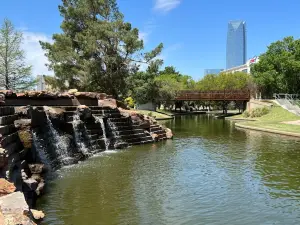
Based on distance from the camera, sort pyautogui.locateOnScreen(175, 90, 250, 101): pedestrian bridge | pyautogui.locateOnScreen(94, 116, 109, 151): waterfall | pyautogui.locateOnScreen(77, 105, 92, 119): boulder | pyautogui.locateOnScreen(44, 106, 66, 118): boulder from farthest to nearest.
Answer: pyautogui.locateOnScreen(175, 90, 250, 101): pedestrian bridge, pyautogui.locateOnScreen(94, 116, 109, 151): waterfall, pyautogui.locateOnScreen(77, 105, 92, 119): boulder, pyautogui.locateOnScreen(44, 106, 66, 118): boulder

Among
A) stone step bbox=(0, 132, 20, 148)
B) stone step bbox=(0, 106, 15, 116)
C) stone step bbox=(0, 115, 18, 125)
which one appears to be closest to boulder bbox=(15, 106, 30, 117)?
stone step bbox=(0, 106, 15, 116)

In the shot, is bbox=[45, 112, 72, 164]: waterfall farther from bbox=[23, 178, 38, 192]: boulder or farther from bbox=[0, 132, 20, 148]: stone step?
bbox=[23, 178, 38, 192]: boulder

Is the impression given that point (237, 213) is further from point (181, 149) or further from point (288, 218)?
point (181, 149)

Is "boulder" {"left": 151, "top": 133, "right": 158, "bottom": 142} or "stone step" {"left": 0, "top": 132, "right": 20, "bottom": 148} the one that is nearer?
"stone step" {"left": 0, "top": 132, "right": 20, "bottom": 148}

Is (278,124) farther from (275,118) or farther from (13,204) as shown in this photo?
(13,204)

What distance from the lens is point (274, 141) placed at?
1275 inches

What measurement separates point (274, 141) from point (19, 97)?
22.6 m

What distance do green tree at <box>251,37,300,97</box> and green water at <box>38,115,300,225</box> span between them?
4855 centimetres

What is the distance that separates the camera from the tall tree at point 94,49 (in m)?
50.1

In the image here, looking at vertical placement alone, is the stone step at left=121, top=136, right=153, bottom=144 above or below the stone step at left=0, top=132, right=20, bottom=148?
below

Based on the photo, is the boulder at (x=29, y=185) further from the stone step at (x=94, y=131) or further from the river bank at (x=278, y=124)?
the river bank at (x=278, y=124)

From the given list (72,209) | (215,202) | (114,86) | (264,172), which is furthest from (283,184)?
(114,86)

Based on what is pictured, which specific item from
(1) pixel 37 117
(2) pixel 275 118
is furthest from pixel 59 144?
(2) pixel 275 118

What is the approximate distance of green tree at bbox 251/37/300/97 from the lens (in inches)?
2739
